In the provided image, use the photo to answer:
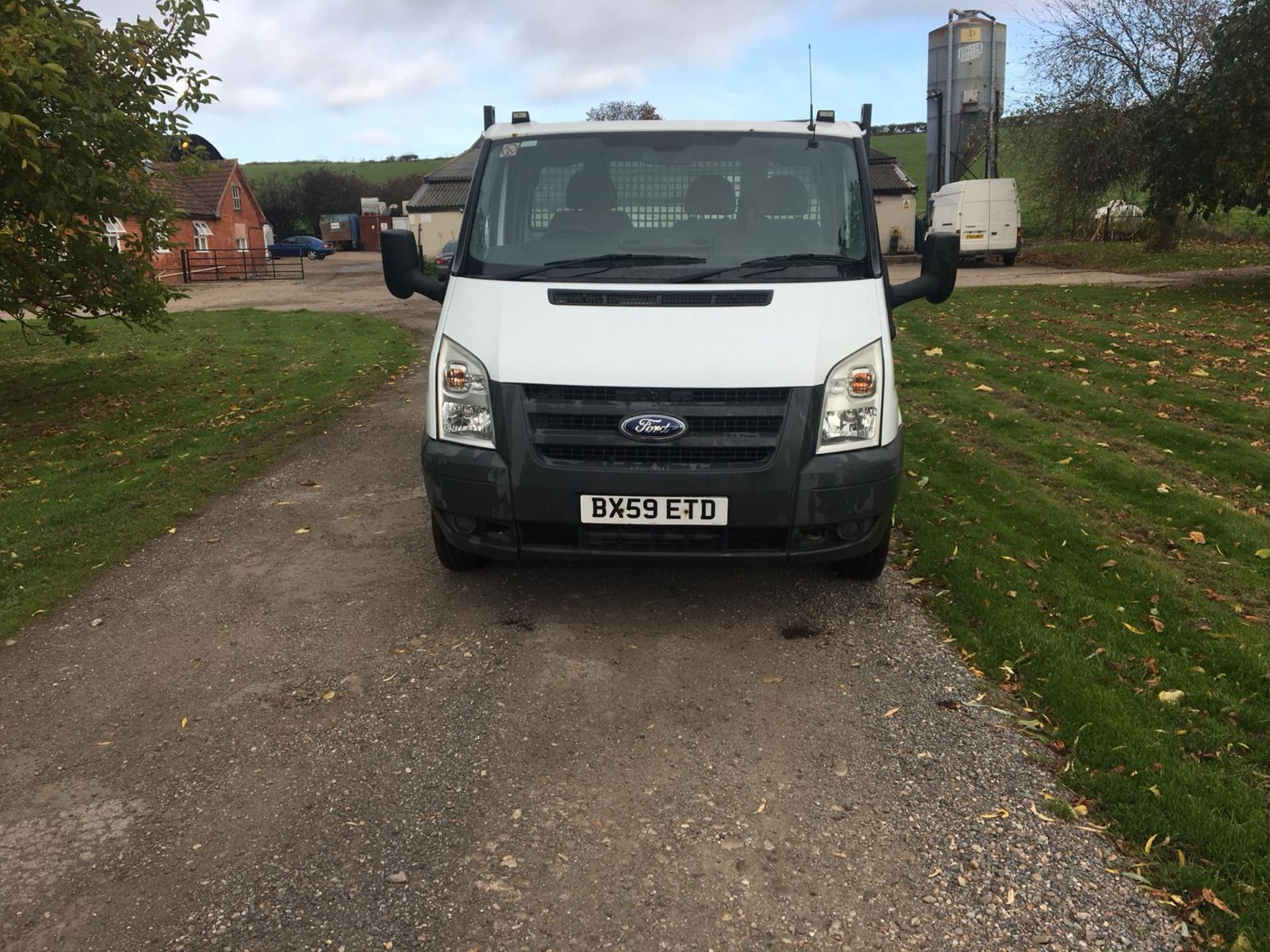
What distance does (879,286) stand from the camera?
180 inches

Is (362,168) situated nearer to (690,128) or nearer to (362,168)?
(362,168)

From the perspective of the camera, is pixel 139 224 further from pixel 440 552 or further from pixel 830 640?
pixel 830 640

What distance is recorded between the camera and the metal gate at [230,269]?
Result: 43.5 m

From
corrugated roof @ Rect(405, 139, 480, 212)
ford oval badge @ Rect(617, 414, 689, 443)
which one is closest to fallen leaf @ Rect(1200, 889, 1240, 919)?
ford oval badge @ Rect(617, 414, 689, 443)

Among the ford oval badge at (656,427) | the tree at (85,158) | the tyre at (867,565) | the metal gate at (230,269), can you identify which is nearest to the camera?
the ford oval badge at (656,427)

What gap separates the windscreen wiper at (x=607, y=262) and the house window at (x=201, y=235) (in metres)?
50.5

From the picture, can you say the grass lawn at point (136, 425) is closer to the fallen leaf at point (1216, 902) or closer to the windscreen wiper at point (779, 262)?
the windscreen wiper at point (779, 262)

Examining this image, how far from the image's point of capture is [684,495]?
13.2ft

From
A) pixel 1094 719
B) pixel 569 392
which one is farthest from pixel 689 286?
pixel 1094 719

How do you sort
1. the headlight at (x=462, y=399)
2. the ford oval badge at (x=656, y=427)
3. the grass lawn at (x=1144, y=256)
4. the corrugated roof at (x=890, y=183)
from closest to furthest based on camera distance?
the ford oval badge at (x=656, y=427), the headlight at (x=462, y=399), the grass lawn at (x=1144, y=256), the corrugated roof at (x=890, y=183)

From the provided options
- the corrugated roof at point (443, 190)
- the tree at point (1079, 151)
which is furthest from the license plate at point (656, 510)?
the corrugated roof at point (443, 190)

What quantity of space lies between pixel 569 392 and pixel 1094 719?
7.98ft

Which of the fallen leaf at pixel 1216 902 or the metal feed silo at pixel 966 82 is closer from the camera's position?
the fallen leaf at pixel 1216 902

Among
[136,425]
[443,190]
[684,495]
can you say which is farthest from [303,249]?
[684,495]
